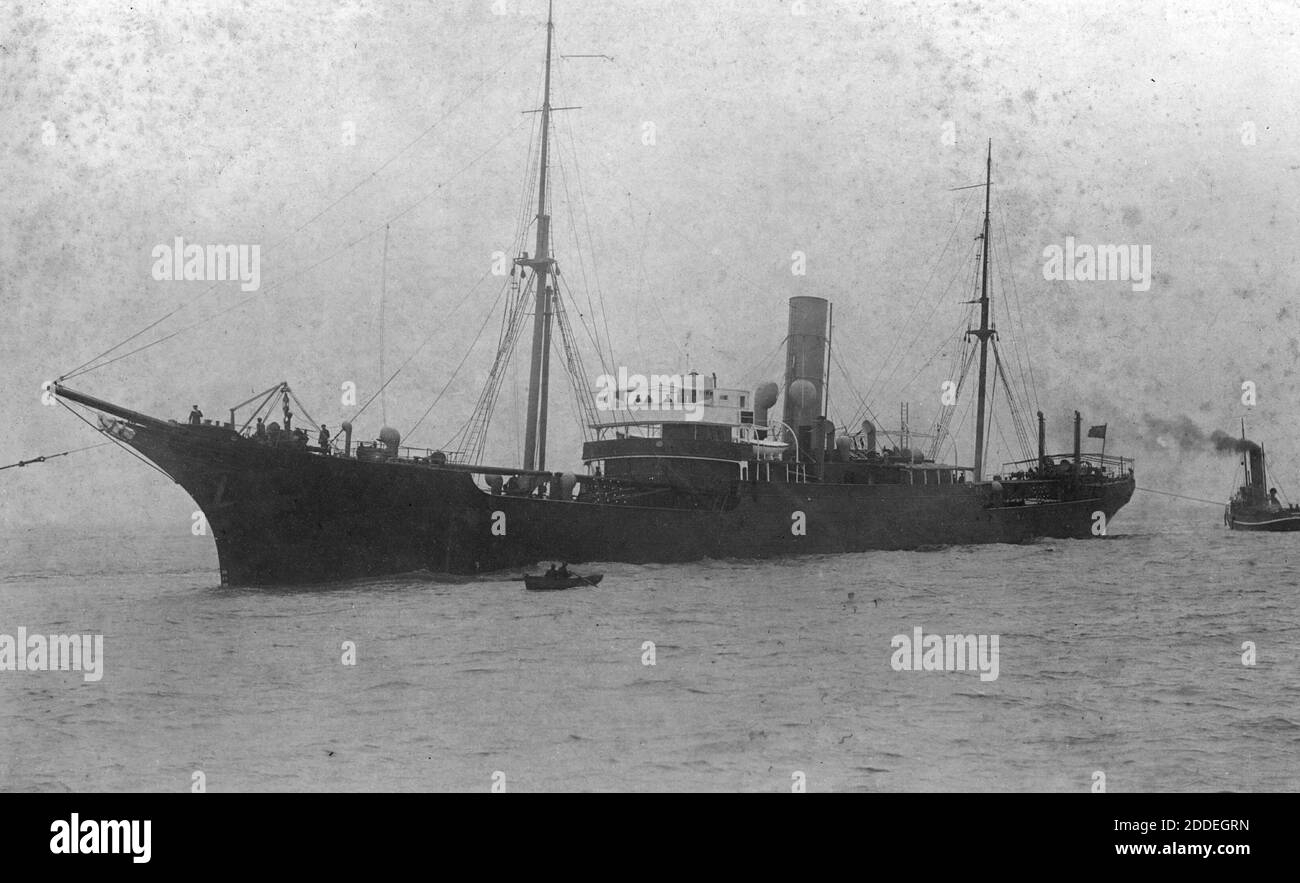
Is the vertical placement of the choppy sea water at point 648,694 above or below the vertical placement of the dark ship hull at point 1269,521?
below

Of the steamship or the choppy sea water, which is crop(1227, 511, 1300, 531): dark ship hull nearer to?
the steamship

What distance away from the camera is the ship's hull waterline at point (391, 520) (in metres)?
19.0

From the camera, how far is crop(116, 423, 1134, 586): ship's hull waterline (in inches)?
749

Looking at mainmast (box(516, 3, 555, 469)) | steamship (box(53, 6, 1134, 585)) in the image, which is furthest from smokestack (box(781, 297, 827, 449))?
mainmast (box(516, 3, 555, 469))

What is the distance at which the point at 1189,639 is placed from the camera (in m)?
14.2

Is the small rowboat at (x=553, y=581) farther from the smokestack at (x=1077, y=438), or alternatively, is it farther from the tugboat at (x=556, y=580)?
the smokestack at (x=1077, y=438)

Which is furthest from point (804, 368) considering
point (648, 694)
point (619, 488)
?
point (648, 694)

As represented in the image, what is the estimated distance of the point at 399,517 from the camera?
2016cm

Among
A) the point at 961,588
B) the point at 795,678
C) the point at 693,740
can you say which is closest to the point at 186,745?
the point at 693,740

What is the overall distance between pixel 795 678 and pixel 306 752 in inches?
215

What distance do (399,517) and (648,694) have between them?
10.9 meters

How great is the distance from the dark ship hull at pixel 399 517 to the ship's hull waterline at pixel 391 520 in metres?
0.02

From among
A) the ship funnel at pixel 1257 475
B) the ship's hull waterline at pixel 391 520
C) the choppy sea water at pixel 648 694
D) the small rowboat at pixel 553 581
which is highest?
the ship funnel at pixel 1257 475

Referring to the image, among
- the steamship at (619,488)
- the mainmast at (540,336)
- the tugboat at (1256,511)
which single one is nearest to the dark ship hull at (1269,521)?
the tugboat at (1256,511)
